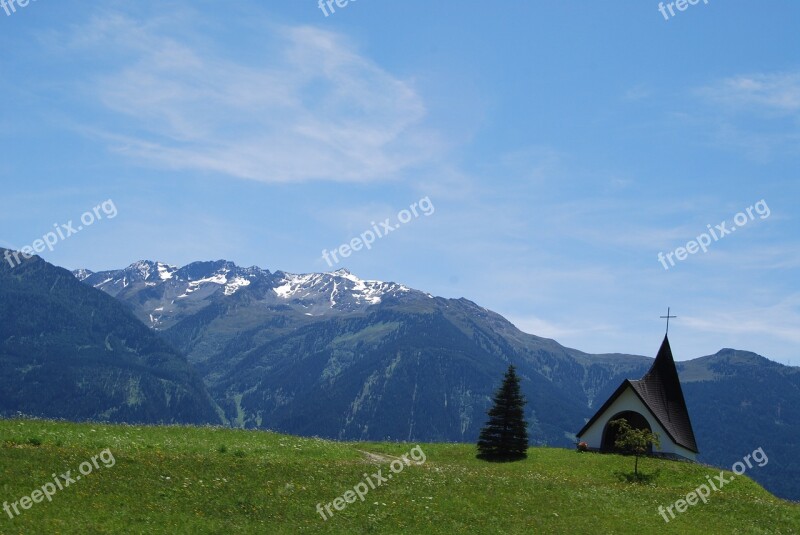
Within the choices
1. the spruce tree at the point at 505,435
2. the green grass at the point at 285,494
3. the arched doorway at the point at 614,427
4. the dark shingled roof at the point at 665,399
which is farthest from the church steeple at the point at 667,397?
the green grass at the point at 285,494

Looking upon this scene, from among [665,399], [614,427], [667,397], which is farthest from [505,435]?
[667,397]

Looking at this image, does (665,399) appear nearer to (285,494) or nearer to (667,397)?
(667,397)

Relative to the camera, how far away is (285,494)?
28.5m

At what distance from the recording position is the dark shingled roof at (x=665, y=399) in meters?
55.8

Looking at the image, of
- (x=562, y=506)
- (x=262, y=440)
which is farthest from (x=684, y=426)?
(x=262, y=440)

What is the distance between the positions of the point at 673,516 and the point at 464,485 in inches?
390

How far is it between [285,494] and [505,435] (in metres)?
24.1

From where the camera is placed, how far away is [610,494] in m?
35.4

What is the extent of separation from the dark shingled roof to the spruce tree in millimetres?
8354

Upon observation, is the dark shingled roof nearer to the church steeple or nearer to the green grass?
the church steeple

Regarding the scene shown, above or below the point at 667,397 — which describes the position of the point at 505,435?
below

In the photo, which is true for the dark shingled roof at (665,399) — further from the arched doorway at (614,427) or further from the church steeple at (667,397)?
the arched doorway at (614,427)

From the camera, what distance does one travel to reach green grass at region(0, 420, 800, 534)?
2489 cm

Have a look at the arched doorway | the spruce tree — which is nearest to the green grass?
the spruce tree
